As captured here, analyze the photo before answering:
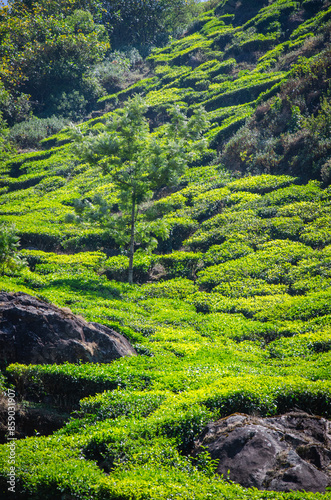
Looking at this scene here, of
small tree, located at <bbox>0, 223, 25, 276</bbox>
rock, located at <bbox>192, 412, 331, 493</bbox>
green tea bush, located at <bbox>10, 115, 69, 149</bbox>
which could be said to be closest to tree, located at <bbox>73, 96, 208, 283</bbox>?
small tree, located at <bbox>0, 223, 25, 276</bbox>

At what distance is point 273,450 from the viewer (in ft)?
18.4

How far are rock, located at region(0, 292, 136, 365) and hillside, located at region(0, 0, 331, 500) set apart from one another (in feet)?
1.69

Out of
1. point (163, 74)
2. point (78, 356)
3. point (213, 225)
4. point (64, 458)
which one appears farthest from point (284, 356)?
point (163, 74)

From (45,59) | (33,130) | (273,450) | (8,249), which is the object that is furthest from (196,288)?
(45,59)

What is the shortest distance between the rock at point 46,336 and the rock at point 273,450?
387cm

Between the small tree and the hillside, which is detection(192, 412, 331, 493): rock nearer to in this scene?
the hillside

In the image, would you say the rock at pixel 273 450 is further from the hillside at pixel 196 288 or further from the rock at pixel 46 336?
the rock at pixel 46 336

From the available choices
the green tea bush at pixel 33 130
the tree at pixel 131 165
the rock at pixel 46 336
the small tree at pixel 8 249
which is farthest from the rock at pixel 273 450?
the green tea bush at pixel 33 130

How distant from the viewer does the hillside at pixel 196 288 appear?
5996mm

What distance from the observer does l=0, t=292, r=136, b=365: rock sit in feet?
27.1

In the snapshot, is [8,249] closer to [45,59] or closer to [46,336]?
[46,336]

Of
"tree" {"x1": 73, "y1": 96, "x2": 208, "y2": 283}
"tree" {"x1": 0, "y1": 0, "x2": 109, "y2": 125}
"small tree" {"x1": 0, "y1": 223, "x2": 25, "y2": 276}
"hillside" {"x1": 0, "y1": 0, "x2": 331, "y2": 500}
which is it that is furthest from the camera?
"tree" {"x1": 0, "y1": 0, "x2": 109, "y2": 125}

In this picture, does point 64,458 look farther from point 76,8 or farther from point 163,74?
point 76,8

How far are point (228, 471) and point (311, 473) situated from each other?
1209mm
